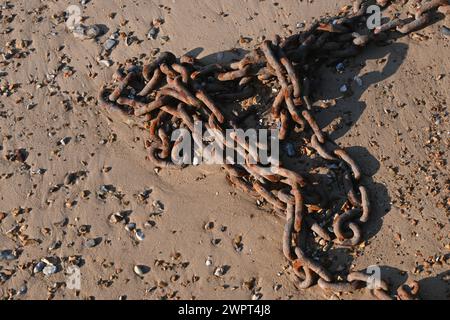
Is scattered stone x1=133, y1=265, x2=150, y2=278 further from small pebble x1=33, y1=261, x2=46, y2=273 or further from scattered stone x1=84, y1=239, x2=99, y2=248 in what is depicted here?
small pebble x1=33, y1=261, x2=46, y2=273

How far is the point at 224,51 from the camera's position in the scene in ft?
20.7

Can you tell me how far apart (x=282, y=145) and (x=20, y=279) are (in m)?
2.75

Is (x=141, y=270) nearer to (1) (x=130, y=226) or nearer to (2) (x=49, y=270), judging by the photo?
(1) (x=130, y=226)

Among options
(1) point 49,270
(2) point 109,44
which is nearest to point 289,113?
(2) point 109,44

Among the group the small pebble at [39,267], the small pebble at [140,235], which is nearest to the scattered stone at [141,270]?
the small pebble at [140,235]

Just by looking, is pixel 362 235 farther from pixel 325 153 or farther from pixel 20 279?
pixel 20 279

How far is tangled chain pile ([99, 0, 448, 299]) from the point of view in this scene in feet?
17.1

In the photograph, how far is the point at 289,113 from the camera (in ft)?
18.7

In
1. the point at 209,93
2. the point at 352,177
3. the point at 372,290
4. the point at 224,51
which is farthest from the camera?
the point at 224,51

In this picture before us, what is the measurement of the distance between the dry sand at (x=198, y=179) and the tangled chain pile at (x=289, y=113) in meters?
0.15

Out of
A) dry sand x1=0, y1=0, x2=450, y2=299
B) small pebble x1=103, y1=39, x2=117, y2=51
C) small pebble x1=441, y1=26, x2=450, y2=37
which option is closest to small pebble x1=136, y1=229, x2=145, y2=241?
dry sand x1=0, y1=0, x2=450, y2=299

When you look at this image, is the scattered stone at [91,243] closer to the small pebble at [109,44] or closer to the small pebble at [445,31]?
the small pebble at [109,44]

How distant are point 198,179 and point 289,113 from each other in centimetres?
108
